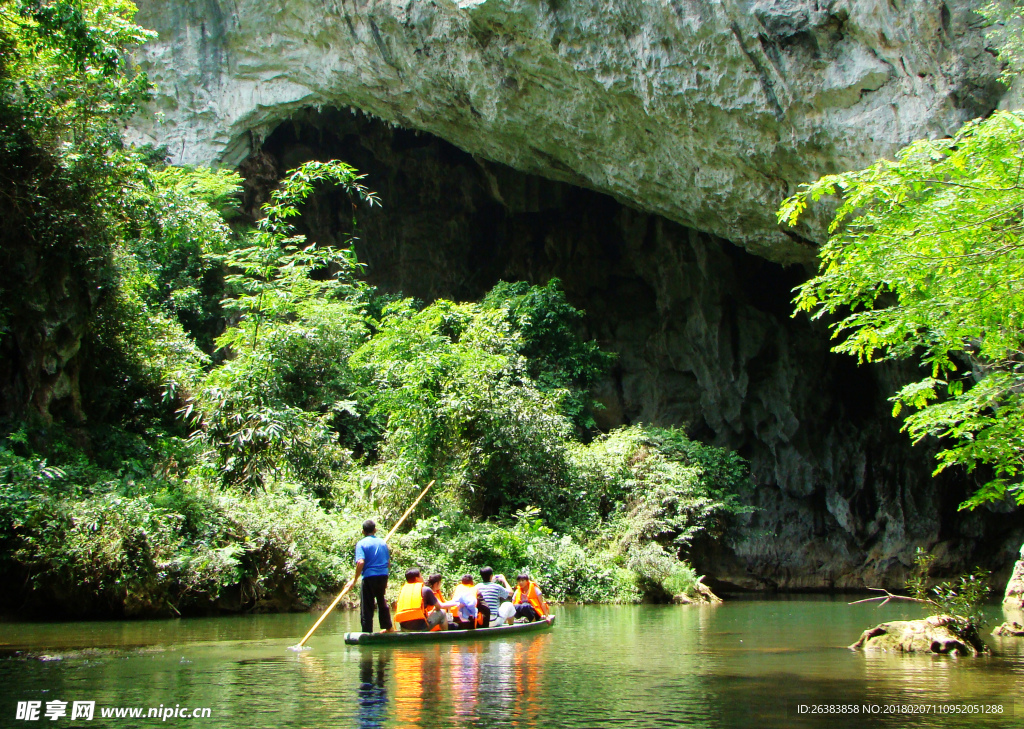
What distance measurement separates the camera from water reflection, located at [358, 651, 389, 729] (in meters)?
3.86

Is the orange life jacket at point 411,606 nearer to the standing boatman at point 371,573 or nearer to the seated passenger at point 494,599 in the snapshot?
the standing boatman at point 371,573

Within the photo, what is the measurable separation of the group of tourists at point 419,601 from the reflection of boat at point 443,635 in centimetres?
15

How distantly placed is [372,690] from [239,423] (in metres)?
9.43

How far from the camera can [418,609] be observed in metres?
7.38

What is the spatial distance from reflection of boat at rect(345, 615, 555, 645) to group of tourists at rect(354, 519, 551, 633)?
151 millimetres

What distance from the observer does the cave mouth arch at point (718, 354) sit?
20.6 metres

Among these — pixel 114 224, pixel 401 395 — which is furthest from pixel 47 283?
pixel 401 395

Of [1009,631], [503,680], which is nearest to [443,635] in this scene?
[503,680]

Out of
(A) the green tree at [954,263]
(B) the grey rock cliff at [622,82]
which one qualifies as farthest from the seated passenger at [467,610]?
(B) the grey rock cliff at [622,82]

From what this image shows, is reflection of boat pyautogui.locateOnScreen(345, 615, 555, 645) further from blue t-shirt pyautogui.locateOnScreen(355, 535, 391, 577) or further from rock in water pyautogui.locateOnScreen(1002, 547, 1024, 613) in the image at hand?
rock in water pyautogui.locateOnScreen(1002, 547, 1024, 613)

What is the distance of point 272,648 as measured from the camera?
6906mm

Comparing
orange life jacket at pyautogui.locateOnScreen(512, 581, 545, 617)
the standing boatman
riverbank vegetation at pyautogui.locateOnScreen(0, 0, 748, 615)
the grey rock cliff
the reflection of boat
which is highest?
the grey rock cliff

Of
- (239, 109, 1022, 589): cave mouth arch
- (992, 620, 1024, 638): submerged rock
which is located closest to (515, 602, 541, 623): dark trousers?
(992, 620, 1024, 638): submerged rock

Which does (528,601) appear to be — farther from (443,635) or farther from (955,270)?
(955,270)
